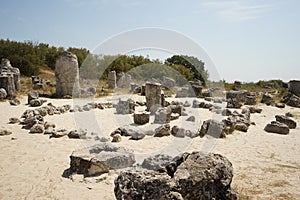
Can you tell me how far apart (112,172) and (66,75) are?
1165cm

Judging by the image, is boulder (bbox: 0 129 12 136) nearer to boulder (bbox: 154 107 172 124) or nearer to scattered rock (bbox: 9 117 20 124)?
scattered rock (bbox: 9 117 20 124)

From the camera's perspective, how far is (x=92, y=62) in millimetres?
30516

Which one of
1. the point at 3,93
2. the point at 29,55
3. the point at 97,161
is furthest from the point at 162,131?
the point at 29,55

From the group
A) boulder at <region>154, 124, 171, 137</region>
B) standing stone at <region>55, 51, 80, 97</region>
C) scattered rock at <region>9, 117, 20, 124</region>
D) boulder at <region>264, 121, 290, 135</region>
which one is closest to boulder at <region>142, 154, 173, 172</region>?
boulder at <region>154, 124, 171, 137</region>

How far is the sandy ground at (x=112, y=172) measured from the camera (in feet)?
15.2

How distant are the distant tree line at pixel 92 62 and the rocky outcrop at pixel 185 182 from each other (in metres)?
23.7

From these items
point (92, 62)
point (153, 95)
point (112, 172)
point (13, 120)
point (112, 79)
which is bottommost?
point (112, 172)

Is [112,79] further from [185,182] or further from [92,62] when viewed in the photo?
[185,182]

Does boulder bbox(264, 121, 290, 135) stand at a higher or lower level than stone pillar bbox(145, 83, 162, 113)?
lower

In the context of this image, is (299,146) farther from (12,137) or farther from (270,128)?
(12,137)

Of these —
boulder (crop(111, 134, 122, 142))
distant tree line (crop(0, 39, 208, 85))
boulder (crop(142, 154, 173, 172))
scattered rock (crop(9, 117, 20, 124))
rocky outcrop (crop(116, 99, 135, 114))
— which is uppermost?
distant tree line (crop(0, 39, 208, 85))

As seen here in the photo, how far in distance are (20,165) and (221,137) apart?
5.63 m

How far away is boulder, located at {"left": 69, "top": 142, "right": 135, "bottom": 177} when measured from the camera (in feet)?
17.3

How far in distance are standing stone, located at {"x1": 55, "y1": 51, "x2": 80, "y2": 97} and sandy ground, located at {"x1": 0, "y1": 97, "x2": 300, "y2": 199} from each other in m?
5.68
